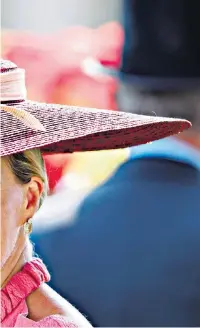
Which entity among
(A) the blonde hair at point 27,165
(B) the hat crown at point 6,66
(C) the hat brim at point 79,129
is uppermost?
(B) the hat crown at point 6,66

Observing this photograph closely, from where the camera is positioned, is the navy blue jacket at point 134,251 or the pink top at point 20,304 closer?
the pink top at point 20,304

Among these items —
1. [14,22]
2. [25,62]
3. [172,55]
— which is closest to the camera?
[172,55]

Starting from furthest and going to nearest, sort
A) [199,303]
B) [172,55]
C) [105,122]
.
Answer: [172,55] < [199,303] < [105,122]

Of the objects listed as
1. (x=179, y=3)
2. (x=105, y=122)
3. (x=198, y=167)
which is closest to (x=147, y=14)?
(x=179, y=3)

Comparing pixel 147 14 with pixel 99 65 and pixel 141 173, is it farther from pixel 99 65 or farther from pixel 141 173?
pixel 141 173

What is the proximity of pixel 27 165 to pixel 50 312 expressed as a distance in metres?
0.15

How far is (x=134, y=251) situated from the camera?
150 centimetres

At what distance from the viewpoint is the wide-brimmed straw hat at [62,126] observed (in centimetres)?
81

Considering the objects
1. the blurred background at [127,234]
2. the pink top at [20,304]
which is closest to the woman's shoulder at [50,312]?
the pink top at [20,304]

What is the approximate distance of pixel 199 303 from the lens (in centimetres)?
147

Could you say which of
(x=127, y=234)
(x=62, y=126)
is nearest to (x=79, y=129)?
(x=62, y=126)

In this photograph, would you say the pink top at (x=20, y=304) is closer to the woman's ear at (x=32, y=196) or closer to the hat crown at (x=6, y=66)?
the woman's ear at (x=32, y=196)

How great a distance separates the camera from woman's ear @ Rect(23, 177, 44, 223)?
0.84 metres

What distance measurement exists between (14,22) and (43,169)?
2.55 meters
